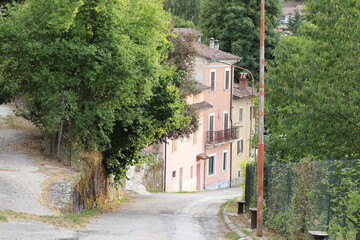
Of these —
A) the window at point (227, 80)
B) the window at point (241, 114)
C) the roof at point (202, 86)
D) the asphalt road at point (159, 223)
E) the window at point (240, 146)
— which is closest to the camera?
the asphalt road at point (159, 223)

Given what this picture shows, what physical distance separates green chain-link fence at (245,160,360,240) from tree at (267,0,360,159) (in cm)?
219

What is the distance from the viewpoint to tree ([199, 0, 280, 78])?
7181 centimetres

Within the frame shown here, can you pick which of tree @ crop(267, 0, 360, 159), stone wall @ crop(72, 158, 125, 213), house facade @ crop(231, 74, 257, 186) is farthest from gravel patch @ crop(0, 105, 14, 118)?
house facade @ crop(231, 74, 257, 186)

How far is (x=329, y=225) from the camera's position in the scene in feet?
55.3

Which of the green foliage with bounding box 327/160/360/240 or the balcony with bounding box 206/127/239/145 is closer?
the green foliage with bounding box 327/160/360/240

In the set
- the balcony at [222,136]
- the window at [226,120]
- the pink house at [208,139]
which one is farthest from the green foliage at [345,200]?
the window at [226,120]

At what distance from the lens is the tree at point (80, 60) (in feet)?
83.6

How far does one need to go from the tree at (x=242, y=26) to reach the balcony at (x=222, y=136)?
34.7ft

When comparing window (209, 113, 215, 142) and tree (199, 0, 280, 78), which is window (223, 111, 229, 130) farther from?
tree (199, 0, 280, 78)

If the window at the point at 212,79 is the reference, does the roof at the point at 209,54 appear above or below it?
above

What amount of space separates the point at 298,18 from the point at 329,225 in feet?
297

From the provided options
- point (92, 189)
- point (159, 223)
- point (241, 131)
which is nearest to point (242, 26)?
point (241, 131)

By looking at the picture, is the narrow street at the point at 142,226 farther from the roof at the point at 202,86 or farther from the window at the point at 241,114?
the window at the point at 241,114

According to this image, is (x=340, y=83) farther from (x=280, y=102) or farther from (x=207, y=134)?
(x=207, y=134)
